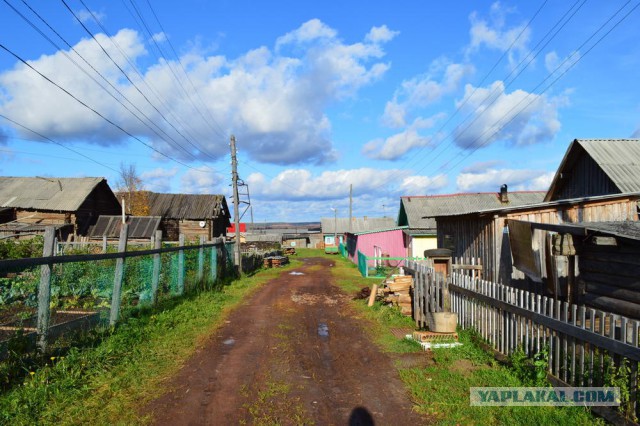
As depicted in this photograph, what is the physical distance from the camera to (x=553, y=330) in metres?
5.54

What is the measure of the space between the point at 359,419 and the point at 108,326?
5731 mm

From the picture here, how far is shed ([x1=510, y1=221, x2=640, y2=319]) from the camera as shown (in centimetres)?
680

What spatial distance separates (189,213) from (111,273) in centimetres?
3391

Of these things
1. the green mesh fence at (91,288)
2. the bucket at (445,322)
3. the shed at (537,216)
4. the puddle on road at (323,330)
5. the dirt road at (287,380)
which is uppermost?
the shed at (537,216)

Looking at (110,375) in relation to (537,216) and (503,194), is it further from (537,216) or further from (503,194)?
(503,194)

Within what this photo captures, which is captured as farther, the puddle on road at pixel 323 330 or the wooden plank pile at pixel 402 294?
the wooden plank pile at pixel 402 294

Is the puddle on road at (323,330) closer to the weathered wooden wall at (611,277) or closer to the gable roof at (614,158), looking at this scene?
the weathered wooden wall at (611,277)

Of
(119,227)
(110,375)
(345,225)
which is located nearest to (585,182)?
(110,375)

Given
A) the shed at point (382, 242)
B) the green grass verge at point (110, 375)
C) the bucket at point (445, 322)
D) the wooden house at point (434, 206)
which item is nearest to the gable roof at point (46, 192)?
the shed at point (382, 242)

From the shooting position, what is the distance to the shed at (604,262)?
6.80 m

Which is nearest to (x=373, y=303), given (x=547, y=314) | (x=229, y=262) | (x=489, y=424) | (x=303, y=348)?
(x=303, y=348)

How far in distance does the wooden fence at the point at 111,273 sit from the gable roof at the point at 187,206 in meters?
24.7

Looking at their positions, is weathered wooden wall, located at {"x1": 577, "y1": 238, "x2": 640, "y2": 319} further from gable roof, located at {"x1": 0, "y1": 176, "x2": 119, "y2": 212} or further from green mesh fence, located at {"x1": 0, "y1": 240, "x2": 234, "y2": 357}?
gable roof, located at {"x1": 0, "y1": 176, "x2": 119, "y2": 212}

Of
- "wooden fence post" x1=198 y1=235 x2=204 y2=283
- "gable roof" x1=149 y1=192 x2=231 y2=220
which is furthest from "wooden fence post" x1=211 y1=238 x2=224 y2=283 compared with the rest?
"gable roof" x1=149 y1=192 x2=231 y2=220
